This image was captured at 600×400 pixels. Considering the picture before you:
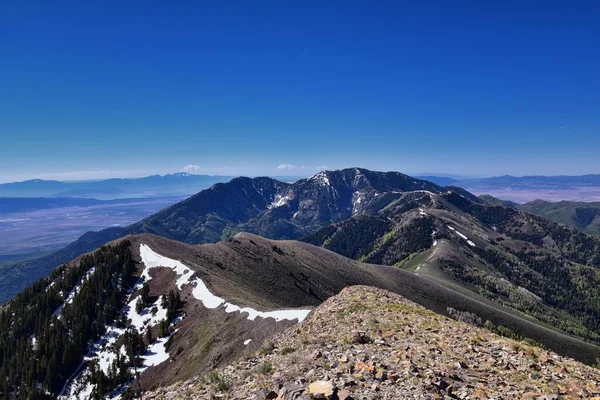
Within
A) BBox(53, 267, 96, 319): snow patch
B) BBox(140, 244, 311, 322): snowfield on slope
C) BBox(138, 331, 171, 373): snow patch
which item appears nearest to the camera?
BBox(140, 244, 311, 322): snowfield on slope

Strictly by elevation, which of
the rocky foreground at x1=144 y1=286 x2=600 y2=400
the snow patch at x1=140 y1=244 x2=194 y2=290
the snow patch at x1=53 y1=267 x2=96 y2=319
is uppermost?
the rocky foreground at x1=144 y1=286 x2=600 y2=400

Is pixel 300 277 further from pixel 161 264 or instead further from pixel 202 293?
pixel 202 293

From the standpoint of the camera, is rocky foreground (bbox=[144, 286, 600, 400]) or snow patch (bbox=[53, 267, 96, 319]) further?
snow patch (bbox=[53, 267, 96, 319])

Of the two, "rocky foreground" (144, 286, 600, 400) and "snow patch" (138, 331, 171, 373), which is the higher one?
"rocky foreground" (144, 286, 600, 400)

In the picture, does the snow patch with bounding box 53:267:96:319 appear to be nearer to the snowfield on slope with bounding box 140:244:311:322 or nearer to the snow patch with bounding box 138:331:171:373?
the snowfield on slope with bounding box 140:244:311:322

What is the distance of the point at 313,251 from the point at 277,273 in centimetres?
4205

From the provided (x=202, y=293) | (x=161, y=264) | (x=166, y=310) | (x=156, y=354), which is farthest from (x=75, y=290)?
(x=156, y=354)

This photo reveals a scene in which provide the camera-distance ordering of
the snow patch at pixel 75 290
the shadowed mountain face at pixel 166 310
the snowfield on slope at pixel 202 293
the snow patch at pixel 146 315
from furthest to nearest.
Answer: the snow patch at pixel 75 290
the snow patch at pixel 146 315
the shadowed mountain face at pixel 166 310
the snowfield on slope at pixel 202 293

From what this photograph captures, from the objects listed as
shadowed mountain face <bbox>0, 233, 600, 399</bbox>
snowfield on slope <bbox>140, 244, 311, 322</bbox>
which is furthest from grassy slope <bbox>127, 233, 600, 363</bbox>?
snowfield on slope <bbox>140, 244, 311, 322</bbox>

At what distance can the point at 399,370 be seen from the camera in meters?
15.9

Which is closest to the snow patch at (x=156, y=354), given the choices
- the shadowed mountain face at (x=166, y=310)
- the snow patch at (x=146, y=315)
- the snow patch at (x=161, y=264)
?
the shadowed mountain face at (x=166, y=310)

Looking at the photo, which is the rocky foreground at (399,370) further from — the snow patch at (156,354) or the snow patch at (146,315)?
the snow patch at (146,315)

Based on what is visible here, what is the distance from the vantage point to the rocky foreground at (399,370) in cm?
1402

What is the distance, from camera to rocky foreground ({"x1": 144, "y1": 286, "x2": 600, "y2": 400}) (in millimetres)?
14023
